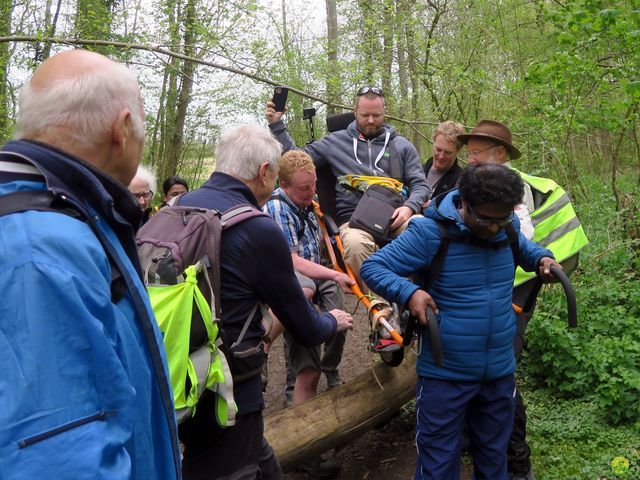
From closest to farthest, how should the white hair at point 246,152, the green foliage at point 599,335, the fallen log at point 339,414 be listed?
the white hair at point 246,152 < the fallen log at point 339,414 < the green foliage at point 599,335

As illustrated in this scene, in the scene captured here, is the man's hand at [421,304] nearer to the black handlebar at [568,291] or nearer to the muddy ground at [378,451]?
the black handlebar at [568,291]

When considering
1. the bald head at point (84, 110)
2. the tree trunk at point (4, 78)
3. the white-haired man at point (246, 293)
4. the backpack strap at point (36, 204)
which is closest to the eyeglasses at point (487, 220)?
the white-haired man at point (246, 293)

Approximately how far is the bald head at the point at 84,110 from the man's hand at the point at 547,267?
2.41m

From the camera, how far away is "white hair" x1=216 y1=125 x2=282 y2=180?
8.41 ft

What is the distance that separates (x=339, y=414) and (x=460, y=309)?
1398 mm

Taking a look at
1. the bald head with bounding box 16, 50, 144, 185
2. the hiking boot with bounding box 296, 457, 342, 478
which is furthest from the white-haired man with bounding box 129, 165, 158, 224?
the bald head with bounding box 16, 50, 144, 185

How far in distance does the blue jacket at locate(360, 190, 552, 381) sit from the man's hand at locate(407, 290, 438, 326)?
34 millimetres

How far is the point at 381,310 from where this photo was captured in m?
3.83

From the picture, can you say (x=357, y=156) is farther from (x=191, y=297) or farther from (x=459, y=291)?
(x=191, y=297)

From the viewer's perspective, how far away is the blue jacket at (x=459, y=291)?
298cm

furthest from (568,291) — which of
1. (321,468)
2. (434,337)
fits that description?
(321,468)

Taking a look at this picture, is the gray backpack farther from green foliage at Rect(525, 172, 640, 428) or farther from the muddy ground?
green foliage at Rect(525, 172, 640, 428)

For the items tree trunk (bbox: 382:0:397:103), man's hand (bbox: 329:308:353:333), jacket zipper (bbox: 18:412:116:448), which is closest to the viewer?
jacket zipper (bbox: 18:412:116:448)

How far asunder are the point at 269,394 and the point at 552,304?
283cm
